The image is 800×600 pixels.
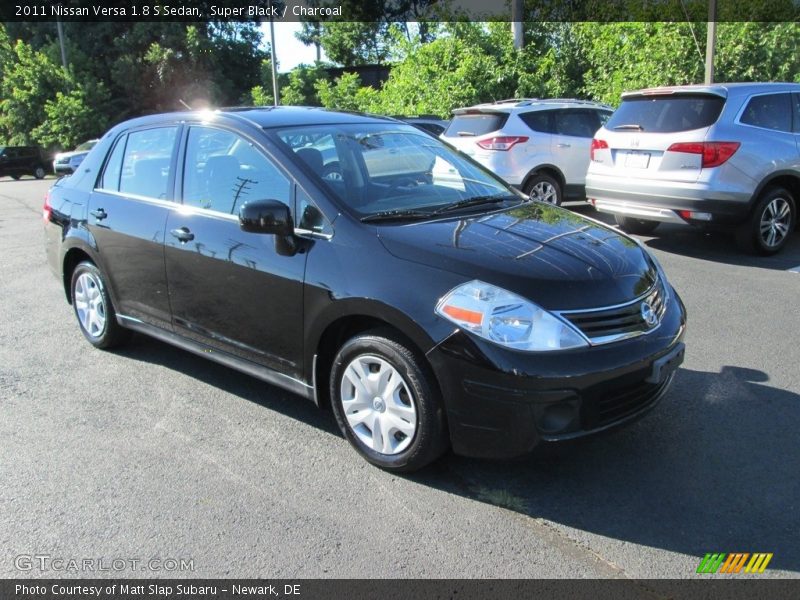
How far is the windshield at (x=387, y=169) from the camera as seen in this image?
12.3ft

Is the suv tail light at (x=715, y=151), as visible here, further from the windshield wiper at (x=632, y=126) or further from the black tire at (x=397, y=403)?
the black tire at (x=397, y=403)

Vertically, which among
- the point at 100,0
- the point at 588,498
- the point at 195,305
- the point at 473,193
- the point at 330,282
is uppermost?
the point at 100,0

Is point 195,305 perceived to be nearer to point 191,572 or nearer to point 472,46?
point 191,572

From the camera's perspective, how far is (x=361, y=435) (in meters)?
3.46

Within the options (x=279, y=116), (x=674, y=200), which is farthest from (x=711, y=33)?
(x=279, y=116)

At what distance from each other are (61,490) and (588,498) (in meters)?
2.46

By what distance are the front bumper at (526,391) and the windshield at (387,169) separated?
1.03 metres

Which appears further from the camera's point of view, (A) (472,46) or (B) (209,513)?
(A) (472,46)

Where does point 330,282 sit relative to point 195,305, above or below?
above

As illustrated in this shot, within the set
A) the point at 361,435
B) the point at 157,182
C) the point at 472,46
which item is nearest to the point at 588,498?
the point at 361,435

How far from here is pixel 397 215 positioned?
361 cm

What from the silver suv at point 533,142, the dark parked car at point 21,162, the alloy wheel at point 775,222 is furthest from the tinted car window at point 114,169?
the dark parked car at point 21,162

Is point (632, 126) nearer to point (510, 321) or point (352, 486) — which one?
point (510, 321)

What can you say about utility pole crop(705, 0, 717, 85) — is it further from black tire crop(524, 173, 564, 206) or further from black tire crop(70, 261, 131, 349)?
black tire crop(70, 261, 131, 349)
